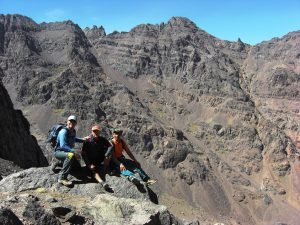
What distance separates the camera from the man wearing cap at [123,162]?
20.5m

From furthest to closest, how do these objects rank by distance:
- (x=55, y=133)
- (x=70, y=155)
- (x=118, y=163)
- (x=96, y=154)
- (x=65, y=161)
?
(x=118, y=163) < (x=96, y=154) < (x=55, y=133) < (x=65, y=161) < (x=70, y=155)

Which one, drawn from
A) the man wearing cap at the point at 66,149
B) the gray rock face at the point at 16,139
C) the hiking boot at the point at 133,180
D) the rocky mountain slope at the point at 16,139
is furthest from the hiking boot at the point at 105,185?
the gray rock face at the point at 16,139

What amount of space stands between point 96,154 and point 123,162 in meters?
1.82

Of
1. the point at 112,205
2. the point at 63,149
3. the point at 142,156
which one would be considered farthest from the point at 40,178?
the point at 142,156

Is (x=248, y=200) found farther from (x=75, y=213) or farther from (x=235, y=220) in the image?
(x=75, y=213)

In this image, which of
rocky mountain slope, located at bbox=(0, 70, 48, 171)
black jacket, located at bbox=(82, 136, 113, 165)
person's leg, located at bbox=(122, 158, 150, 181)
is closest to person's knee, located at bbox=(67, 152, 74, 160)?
black jacket, located at bbox=(82, 136, 113, 165)

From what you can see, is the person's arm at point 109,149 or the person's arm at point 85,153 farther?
the person's arm at point 109,149

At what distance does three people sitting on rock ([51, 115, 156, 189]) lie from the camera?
741 inches

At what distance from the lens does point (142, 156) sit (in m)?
198

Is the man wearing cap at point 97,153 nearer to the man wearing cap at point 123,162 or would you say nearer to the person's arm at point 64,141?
the man wearing cap at point 123,162

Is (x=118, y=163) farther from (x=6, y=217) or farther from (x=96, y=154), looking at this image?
(x=6, y=217)

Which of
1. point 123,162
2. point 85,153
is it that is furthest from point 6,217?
point 123,162

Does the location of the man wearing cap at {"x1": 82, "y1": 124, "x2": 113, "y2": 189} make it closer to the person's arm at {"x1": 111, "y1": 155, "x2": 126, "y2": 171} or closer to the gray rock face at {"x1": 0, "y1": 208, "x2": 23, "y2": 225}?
the person's arm at {"x1": 111, "y1": 155, "x2": 126, "y2": 171}

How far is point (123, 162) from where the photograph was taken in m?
21.6
